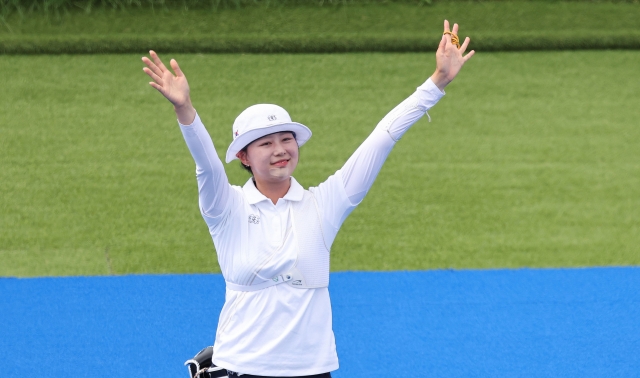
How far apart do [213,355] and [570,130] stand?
7.30m

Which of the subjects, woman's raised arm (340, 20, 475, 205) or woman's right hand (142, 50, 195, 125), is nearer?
woman's right hand (142, 50, 195, 125)

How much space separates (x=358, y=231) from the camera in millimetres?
8383

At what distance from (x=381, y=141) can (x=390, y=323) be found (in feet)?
9.89

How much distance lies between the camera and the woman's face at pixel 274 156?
3781 millimetres

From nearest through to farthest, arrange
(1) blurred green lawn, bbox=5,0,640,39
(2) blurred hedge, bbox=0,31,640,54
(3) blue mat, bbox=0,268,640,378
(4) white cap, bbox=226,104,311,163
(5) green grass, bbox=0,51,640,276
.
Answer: (4) white cap, bbox=226,104,311,163
(3) blue mat, bbox=0,268,640,378
(5) green grass, bbox=0,51,640,276
(2) blurred hedge, bbox=0,31,640,54
(1) blurred green lawn, bbox=5,0,640,39

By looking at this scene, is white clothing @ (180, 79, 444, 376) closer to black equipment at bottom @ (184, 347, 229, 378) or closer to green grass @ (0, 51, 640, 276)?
black equipment at bottom @ (184, 347, 229, 378)

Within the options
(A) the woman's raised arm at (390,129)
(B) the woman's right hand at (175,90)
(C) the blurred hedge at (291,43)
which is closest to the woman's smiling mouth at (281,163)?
(A) the woman's raised arm at (390,129)

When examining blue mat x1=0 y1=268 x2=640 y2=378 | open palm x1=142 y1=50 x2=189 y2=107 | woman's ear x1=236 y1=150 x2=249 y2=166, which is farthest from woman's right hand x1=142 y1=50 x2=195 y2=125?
blue mat x1=0 y1=268 x2=640 y2=378

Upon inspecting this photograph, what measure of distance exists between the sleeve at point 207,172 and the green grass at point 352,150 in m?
4.07

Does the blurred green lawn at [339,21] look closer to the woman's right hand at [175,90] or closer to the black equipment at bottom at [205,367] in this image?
the black equipment at bottom at [205,367]

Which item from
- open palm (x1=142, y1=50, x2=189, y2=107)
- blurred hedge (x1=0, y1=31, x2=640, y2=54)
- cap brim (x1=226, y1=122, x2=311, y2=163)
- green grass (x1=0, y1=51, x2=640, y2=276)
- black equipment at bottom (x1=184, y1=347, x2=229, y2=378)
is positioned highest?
blurred hedge (x1=0, y1=31, x2=640, y2=54)

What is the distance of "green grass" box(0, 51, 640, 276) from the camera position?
809 cm

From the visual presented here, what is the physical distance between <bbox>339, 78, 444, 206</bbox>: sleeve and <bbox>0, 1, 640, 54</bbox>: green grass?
796 cm

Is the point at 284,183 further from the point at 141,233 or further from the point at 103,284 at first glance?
the point at 141,233
